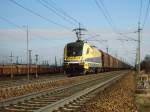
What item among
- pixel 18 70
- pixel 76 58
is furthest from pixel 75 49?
pixel 18 70

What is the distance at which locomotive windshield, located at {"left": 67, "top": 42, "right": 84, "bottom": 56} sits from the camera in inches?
1715

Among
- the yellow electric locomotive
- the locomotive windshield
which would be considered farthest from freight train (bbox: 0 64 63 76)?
the locomotive windshield

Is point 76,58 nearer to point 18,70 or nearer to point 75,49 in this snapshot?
point 75,49

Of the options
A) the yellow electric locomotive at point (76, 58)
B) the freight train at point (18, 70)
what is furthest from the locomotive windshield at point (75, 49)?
the freight train at point (18, 70)

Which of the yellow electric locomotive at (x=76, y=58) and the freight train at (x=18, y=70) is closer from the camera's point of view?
the yellow electric locomotive at (x=76, y=58)

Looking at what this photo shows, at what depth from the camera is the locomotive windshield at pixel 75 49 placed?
43562 millimetres

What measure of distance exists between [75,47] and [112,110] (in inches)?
1232

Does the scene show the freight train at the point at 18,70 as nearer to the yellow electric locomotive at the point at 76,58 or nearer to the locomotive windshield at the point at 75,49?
the yellow electric locomotive at the point at 76,58

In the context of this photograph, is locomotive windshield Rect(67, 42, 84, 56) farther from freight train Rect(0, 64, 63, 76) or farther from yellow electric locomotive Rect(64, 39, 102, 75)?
freight train Rect(0, 64, 63, 76)

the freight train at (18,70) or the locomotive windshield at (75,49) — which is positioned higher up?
the locomotive windshield at (75,49)

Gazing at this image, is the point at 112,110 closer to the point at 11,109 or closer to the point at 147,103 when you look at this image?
the point at 11,109

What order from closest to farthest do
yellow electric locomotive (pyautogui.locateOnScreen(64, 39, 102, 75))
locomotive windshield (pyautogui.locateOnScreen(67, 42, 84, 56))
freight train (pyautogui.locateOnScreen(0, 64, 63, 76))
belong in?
yellow electric locomotive (pyautogui.locateOnScreen(64, 39, 102, 75)) → locomotive windshield (pyautogui.locateOnScreen(67, 42, 84, 56)) → freight train (pyautogui.locateOnScreen(0, 64, 63, 76))

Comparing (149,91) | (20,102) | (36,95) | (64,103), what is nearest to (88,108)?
(64,103)

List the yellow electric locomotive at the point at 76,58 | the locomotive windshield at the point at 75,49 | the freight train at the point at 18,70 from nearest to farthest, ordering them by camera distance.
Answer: the yellow electric locomotive at the point at 76,58 < the locomotive windshield at the point at 75,49 < the freight train at the point at 18,70
